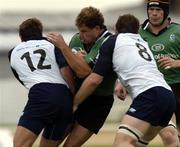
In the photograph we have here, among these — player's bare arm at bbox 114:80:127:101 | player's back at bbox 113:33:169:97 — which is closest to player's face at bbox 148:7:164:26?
player's bare arm at bbox 114:80:127:101

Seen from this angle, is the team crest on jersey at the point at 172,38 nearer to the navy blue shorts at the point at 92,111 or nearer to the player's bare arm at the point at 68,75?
the navy blue shorts at the point at 92,111

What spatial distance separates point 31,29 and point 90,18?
71cm

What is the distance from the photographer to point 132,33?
28.8 ft

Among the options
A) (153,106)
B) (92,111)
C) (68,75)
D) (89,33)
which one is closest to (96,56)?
(89,33)

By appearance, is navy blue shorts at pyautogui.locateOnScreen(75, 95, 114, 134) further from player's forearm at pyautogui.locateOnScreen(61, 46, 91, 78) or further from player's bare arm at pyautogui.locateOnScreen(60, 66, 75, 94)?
player's forearm at pyautogui.locateOnScreen(61, 46, 91, 78)

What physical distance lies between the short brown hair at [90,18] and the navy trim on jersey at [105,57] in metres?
0.47

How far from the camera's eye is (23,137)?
8.91m

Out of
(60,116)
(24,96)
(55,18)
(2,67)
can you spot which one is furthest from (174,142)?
(55,18)

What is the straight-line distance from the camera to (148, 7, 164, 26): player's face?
9.80 m

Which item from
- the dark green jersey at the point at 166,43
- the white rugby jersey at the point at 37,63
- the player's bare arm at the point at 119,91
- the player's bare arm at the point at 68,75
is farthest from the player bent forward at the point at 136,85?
the dark green jersey at the point at 166,43

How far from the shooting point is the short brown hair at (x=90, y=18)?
8891 mm

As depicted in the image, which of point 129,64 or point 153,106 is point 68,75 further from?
point 153,106

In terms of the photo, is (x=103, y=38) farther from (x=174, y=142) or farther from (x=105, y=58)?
(x=174, y=142)

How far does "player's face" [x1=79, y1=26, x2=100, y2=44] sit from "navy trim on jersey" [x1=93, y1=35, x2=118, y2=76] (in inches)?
19.2
